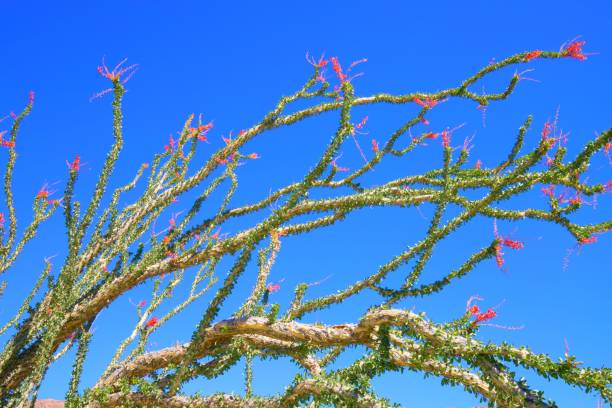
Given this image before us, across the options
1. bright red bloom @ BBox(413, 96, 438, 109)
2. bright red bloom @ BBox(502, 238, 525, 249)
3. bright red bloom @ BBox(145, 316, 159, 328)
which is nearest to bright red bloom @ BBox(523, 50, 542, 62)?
bright red bloom @ BBox(413, 96, 438, 109)

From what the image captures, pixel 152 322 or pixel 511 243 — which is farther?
pixel 152 322

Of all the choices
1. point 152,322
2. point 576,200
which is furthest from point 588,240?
point 152,322

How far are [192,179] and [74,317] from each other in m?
2.28

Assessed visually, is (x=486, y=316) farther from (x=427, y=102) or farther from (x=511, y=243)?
(x=427, y=102)

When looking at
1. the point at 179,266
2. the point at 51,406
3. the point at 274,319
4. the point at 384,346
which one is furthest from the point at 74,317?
the point at 51,406

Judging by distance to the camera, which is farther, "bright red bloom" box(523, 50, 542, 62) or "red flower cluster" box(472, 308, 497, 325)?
"bright red bloom" box(523, 50, 542, 62)

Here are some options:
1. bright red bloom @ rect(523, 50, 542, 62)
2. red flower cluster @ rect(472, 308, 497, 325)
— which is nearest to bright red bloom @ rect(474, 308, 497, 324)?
red flower cluster @ rect(472, 308, 497, 325)

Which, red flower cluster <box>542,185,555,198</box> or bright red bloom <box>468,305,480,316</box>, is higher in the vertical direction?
red flower cluster <box>542,185,555,198</box>

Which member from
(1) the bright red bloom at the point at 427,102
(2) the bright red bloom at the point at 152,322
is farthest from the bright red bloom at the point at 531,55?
(2) the bright red bloom at the point at 152,322

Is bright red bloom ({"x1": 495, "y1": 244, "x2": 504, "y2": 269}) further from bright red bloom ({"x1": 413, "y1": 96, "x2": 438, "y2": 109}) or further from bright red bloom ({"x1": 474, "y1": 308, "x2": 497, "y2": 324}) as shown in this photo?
bright red bloom ({"x1": 413, "y1": 96, "x2": 438, "y2": 109})

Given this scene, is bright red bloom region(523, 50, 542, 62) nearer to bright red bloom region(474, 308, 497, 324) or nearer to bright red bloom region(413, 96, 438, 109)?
bright red bloom region(413, 96, 438, 109)

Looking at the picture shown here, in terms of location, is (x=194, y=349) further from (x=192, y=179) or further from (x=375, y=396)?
(x=192, y=179)

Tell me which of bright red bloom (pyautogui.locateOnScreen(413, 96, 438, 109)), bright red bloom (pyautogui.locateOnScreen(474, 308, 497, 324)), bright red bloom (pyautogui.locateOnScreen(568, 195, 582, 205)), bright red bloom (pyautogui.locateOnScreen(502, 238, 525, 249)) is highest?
bright red bloom (pyautogui.locateOnScreen(413, 96, 438, 109))

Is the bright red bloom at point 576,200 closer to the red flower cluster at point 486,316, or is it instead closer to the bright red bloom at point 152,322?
the red flower cluster at point 486,316
